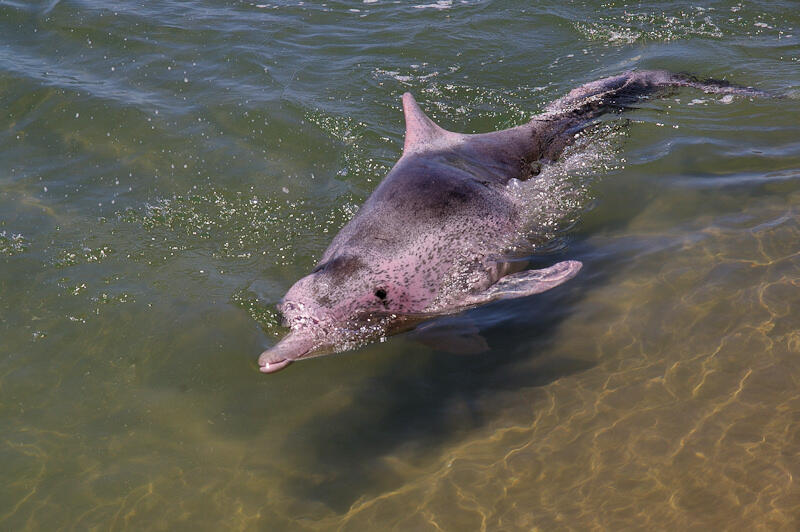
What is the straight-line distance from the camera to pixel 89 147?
10.3m

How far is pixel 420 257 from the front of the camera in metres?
7.20

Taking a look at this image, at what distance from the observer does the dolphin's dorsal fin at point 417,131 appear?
891 cm

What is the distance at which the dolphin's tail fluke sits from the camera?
35.1ft

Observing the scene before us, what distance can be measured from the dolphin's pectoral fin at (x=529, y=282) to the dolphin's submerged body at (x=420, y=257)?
11 millimetres

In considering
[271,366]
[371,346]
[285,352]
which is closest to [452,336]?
[371,346]

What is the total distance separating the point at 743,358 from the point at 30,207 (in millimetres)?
7728

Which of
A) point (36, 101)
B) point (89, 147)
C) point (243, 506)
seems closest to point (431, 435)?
point (243, 506)

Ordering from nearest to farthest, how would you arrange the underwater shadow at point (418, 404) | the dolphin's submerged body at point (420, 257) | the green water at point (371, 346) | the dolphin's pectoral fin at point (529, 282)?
the green water at point (371, 346) → the underwater shadow at point (418, 404) → the dolphin's submerged body at point (420, 257) → the dolphin's pectoral fin at point (529, 282)

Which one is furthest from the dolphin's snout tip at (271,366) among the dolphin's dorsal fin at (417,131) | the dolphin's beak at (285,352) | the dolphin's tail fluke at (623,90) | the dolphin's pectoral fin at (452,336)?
the dolphin's tail fluke at (623,90)

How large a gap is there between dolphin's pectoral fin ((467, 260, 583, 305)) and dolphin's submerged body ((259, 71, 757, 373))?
0.01 m

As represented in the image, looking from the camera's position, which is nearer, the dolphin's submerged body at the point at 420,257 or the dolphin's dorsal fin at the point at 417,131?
the dolphin's submerged body at the point at 420,257

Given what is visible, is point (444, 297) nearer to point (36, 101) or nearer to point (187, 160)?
point (187, 160)

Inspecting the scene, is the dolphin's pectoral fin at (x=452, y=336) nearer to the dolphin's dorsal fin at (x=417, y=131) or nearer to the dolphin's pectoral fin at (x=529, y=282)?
the dolphin's pectoral fin at (x=529, y=282)

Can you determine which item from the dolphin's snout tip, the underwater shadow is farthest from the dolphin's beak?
the underwater shadow
